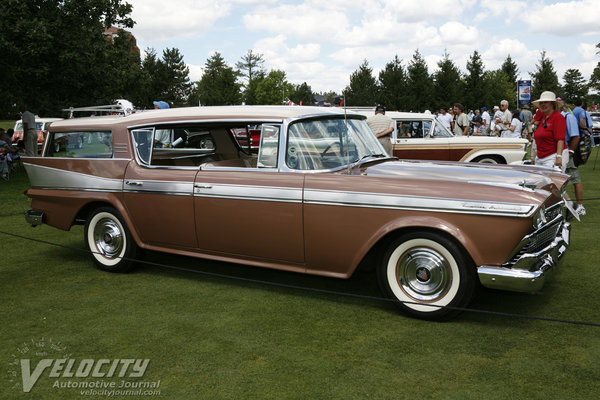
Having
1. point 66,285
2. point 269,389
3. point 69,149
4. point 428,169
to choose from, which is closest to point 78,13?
point 69,149

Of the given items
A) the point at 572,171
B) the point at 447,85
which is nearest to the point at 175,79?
the point at 447,85

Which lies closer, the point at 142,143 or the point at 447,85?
the point at 142,143

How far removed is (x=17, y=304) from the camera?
511 centimetres

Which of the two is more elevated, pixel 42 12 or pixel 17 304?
pixel 42 12

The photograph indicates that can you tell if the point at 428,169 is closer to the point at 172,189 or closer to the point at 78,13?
the point at 172,189

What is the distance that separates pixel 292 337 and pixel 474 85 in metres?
53.8

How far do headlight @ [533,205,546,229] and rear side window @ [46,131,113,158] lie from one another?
14.4ft

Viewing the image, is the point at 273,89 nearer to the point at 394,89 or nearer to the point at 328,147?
the point at 394,89

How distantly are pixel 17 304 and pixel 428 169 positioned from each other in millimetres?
4034

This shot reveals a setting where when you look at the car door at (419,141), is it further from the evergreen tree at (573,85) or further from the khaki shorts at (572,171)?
the evergreen tree at (573,85)

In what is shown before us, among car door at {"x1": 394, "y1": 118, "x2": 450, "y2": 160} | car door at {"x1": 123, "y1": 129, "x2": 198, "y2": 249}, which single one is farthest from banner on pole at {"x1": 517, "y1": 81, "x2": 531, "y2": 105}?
car door at {"x1": 123, "y1": 129, "x2": 198, "y2": 249}

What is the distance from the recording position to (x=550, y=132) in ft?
24.3

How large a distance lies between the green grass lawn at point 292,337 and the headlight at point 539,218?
32.4 inches

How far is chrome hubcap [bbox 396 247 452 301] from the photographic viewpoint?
4379mm
